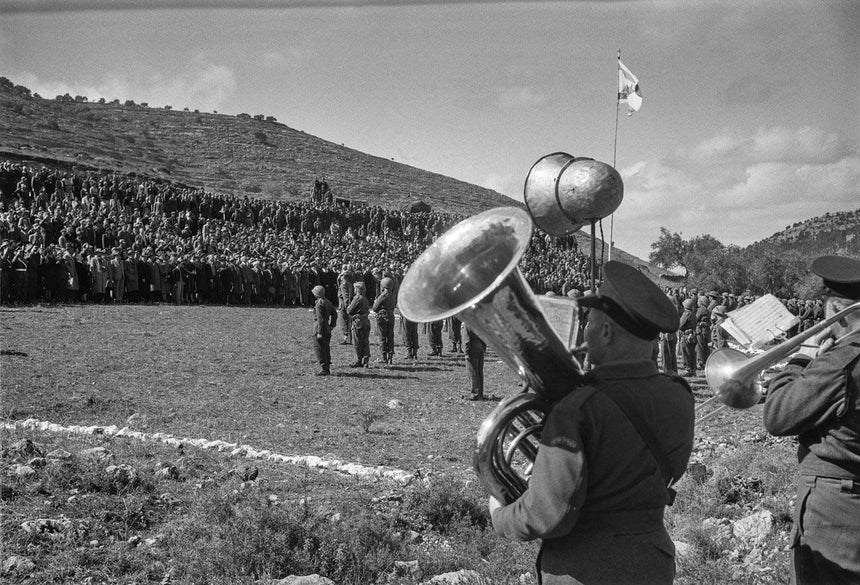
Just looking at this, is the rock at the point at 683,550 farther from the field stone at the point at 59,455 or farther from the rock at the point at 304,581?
the field stone at the point at 59,455

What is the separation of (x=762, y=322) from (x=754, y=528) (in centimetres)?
162

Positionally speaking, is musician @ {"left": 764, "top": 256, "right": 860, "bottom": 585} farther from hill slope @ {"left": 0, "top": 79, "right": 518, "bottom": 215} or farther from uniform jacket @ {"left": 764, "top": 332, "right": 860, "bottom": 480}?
hill slope @ {"left": 0, "top": 79, "right": 518, "bottom": 215}

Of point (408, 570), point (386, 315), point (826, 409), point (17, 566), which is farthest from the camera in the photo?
point (386, 315)

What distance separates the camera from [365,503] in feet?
20.3

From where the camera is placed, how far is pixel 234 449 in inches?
315

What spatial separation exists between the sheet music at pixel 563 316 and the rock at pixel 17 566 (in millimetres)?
3788

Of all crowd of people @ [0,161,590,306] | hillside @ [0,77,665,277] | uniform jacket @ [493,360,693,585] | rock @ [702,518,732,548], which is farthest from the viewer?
hillside @ [0,77,665,277]

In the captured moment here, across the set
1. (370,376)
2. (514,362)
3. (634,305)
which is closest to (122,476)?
(514,362)

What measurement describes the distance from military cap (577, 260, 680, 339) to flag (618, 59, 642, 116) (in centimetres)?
457

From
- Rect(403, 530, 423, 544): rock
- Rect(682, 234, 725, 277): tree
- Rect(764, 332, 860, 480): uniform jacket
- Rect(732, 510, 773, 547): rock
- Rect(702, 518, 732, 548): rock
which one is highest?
Rect(682, 234, 725, 277): tree

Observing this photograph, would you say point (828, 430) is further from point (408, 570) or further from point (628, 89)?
point (628, 89)

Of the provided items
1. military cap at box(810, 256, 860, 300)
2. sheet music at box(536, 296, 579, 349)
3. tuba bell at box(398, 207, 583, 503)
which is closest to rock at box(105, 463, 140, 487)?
tuba bell at box(398, 207, 583, 503)

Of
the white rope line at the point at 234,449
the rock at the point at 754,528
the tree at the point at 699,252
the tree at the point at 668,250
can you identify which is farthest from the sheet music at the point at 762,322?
the tree at the point at 668,250

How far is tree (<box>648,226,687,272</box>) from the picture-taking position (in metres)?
77.4
